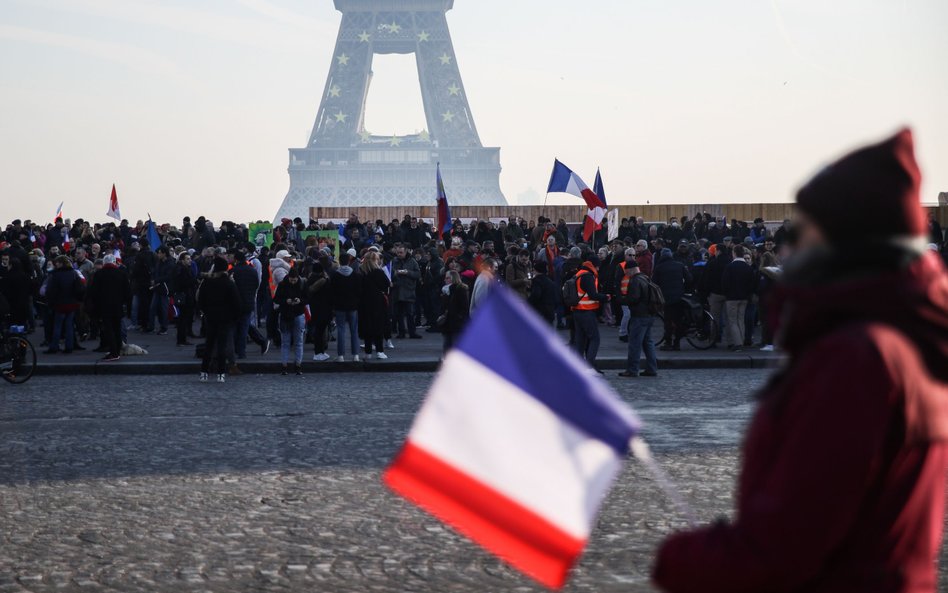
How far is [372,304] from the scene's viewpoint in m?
18.4

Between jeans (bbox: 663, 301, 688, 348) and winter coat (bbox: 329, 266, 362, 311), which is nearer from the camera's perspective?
winter coat (bbox: 329, 266, 362, 311)

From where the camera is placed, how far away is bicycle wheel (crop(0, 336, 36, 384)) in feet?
51.8

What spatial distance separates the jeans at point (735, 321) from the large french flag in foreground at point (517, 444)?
57.5 feet

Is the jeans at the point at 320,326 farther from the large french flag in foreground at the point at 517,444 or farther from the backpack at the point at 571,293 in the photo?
the large french flag in foreground at the point at 517,444

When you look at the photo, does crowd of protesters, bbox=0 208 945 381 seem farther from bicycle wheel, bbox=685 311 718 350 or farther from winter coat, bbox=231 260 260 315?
bicycle wheel, bbox=685 311 718 350

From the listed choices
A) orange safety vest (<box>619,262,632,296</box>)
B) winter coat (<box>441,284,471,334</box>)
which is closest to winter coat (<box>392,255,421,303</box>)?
orange safety vest (<box>619,262,632,296</box>)

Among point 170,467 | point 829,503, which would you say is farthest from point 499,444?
point 170,467

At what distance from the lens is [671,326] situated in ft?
65.8

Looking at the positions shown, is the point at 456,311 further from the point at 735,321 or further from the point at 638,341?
the point at 735,321

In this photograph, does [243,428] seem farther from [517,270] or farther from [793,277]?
[793,277]

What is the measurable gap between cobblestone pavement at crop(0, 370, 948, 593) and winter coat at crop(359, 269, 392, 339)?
470 centimetres

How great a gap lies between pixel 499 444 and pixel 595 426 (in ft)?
0.63

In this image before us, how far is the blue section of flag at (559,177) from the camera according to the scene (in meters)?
27.4

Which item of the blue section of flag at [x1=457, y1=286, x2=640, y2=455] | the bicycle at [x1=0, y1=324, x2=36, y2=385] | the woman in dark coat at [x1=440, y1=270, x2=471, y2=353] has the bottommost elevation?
the bicycle at [x1=0, y1=324, x2=36, y2=385]
